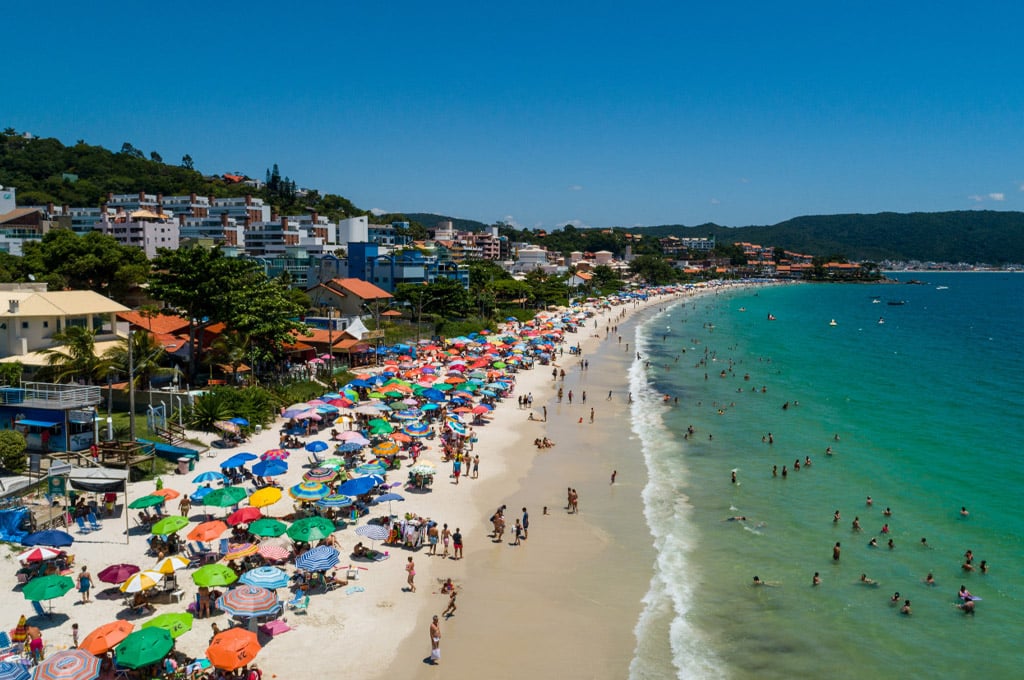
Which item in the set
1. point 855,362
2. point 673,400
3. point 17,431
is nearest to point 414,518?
point 17,431

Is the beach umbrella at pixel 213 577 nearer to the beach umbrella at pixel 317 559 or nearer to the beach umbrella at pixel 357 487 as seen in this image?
the beach umbrella at pixel 317 559

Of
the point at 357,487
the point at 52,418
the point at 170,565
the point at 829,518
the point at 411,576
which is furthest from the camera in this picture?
the point at 829,518

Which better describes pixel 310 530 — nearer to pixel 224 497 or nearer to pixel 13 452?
pixel 224 497

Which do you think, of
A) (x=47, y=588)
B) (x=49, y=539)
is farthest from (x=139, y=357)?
(x=47, y=588)

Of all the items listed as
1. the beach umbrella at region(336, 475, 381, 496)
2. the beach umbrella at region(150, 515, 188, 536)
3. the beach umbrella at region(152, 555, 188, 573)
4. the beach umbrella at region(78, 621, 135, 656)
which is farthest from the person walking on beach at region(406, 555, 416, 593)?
the beach umbrella at region(78, 621, 135, 656)

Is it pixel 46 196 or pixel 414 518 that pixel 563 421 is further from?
pixel 46 196
